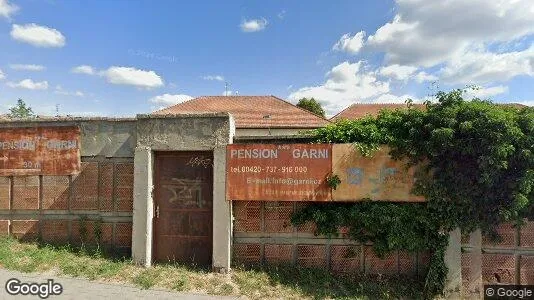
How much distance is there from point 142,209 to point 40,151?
2.65 metres

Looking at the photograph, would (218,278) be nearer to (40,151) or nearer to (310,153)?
(310,153)

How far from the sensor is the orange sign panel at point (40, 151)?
23.5ft

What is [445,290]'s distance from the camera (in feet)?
20.7

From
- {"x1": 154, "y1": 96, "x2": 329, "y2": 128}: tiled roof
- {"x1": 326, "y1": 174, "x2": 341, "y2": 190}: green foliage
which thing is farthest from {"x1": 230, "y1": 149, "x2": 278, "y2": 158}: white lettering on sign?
{"x1": 154, "y1": 96, "x2": 329, "y2": 128}: tiled roof

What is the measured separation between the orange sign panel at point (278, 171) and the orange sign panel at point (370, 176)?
23 cm

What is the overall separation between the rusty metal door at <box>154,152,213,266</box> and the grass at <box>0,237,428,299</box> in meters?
0.33

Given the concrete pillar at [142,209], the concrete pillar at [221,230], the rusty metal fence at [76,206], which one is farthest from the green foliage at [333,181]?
the rusty metal fence at [76,206]

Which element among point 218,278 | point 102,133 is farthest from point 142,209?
point 218,278

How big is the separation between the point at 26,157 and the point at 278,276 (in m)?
5.78

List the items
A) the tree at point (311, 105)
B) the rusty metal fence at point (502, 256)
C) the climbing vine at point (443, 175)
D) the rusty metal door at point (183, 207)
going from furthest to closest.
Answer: the tree at point (311, 105), the rusty metal door at point (183, 207), the rusty metal fence at point (502, 256), the climbing vine at point (443, 175)

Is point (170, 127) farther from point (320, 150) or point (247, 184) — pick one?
point (320, 150)

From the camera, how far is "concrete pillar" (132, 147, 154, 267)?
6637 mm

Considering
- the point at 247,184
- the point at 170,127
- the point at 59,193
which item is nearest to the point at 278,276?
the point at 247,184

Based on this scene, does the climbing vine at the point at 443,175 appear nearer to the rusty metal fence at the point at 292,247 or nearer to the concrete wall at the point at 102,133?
the rusty metal fence at the point at 292,247
